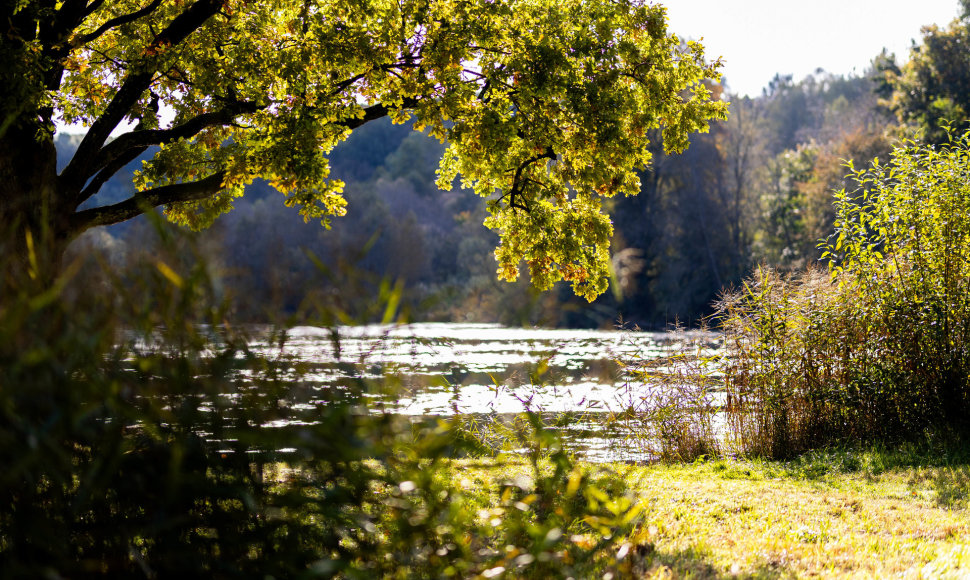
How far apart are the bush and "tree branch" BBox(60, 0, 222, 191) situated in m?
8.41

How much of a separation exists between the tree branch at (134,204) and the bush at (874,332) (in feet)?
25.4

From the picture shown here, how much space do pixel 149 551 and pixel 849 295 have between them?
939 centimetres

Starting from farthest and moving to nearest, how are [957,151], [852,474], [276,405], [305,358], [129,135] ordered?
[129,135] → [957,151] → [852,474] → [305,358] → [276,405]

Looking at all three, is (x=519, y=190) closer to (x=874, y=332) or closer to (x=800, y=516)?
(x=874, y=332)

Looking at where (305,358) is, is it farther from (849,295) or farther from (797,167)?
(797,167)

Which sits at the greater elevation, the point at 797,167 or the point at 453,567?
the point at 797,167

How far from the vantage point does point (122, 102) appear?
34.5ft

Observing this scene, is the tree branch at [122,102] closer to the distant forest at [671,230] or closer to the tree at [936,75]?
the distant forest at [671,230]

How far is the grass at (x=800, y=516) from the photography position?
15.4 ft

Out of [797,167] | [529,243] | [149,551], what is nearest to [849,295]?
[529,243]

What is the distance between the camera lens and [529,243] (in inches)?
487

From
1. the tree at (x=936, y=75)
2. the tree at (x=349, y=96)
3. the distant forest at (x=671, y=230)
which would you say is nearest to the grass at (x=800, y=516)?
the tree at (x=349, y=96)

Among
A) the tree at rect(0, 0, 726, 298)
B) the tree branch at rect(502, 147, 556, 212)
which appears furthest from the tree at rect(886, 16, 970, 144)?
the tree branch at rect(502, 147, 556, 212)

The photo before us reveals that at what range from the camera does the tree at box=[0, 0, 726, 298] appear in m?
9.83
